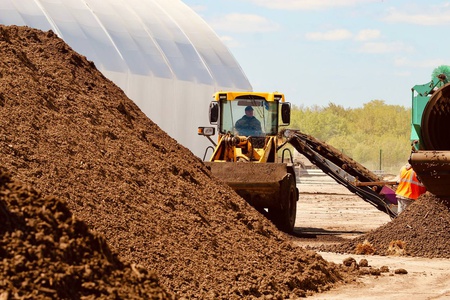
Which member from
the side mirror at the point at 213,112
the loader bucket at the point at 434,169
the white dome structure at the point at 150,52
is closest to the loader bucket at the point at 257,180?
the side mirror at the point at 213,112

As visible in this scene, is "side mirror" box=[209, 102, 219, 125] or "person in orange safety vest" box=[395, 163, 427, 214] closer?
"person in orange safety vest" box=[395, 163, 427, 214]

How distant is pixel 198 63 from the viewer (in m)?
32.4

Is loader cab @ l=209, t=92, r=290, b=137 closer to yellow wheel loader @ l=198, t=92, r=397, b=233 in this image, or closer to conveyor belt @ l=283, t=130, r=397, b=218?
yellow wheel loader @ l=198, t=92, r=397, b=233

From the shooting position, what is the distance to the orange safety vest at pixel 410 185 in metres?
16.2

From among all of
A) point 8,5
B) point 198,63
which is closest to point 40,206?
point 8,5

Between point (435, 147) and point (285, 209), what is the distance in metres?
2.80

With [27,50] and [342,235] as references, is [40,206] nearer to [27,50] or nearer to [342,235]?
[27,50]

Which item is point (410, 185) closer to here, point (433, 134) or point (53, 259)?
point (433, 134)

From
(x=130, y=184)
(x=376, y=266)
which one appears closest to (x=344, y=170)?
(x=376, y=266)

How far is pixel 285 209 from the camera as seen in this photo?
1645 centimetres

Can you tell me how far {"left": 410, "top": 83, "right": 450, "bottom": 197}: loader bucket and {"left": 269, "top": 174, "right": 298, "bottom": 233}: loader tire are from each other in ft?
7.79

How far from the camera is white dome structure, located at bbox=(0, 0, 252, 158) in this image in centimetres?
2819

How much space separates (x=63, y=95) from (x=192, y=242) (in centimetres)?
261

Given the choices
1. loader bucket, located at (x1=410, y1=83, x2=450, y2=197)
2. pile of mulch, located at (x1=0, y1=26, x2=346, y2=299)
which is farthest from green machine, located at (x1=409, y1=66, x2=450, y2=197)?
pile of mulch, located at (x1=0, y1=26, x2=346, y2=299)
